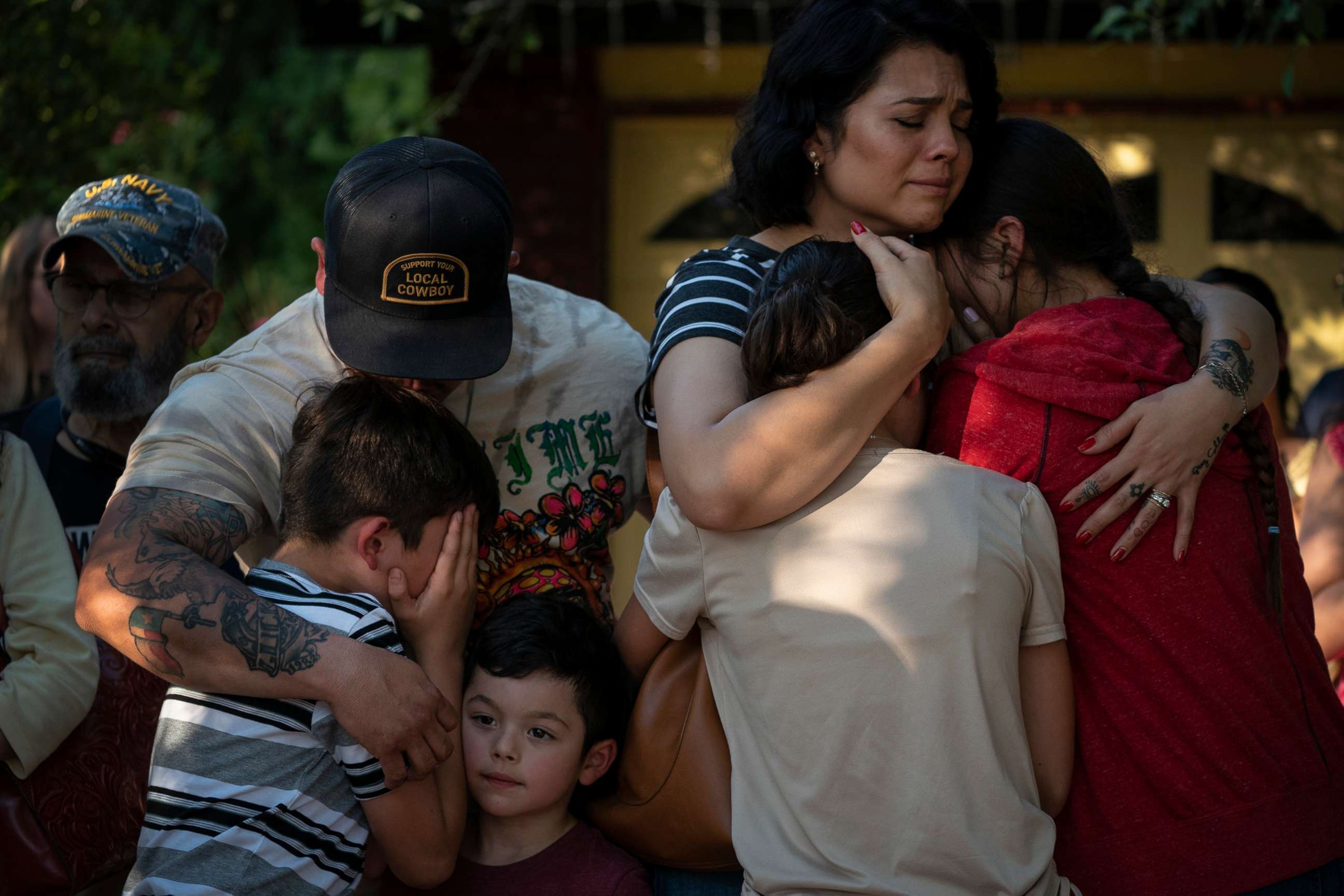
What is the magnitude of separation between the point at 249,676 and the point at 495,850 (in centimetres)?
61

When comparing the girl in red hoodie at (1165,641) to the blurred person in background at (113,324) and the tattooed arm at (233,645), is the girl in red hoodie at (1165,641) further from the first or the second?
the blurred person in background at (113,324)

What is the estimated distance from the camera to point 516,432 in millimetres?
2678

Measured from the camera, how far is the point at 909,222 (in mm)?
2338

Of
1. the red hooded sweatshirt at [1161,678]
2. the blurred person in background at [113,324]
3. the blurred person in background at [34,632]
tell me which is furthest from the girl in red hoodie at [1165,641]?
the blurred person in background at [113,324]

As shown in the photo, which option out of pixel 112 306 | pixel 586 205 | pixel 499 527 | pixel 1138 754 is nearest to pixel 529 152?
→ pixel 586 205

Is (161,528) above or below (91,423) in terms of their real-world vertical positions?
above

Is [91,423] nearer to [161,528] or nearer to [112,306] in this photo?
[112,306]

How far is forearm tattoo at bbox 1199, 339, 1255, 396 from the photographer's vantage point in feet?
7.14

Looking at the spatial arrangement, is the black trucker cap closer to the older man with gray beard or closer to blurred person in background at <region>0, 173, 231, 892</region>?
blurred person in background at <region>0, 173, 231, 892</region>

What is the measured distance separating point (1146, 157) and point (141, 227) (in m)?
5.37

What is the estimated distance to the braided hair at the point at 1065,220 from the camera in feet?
7.49

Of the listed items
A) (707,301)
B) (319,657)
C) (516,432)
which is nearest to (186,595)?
(319,657)

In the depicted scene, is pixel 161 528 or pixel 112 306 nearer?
pixel 161 528

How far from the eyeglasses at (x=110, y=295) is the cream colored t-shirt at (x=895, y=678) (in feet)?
7.23
